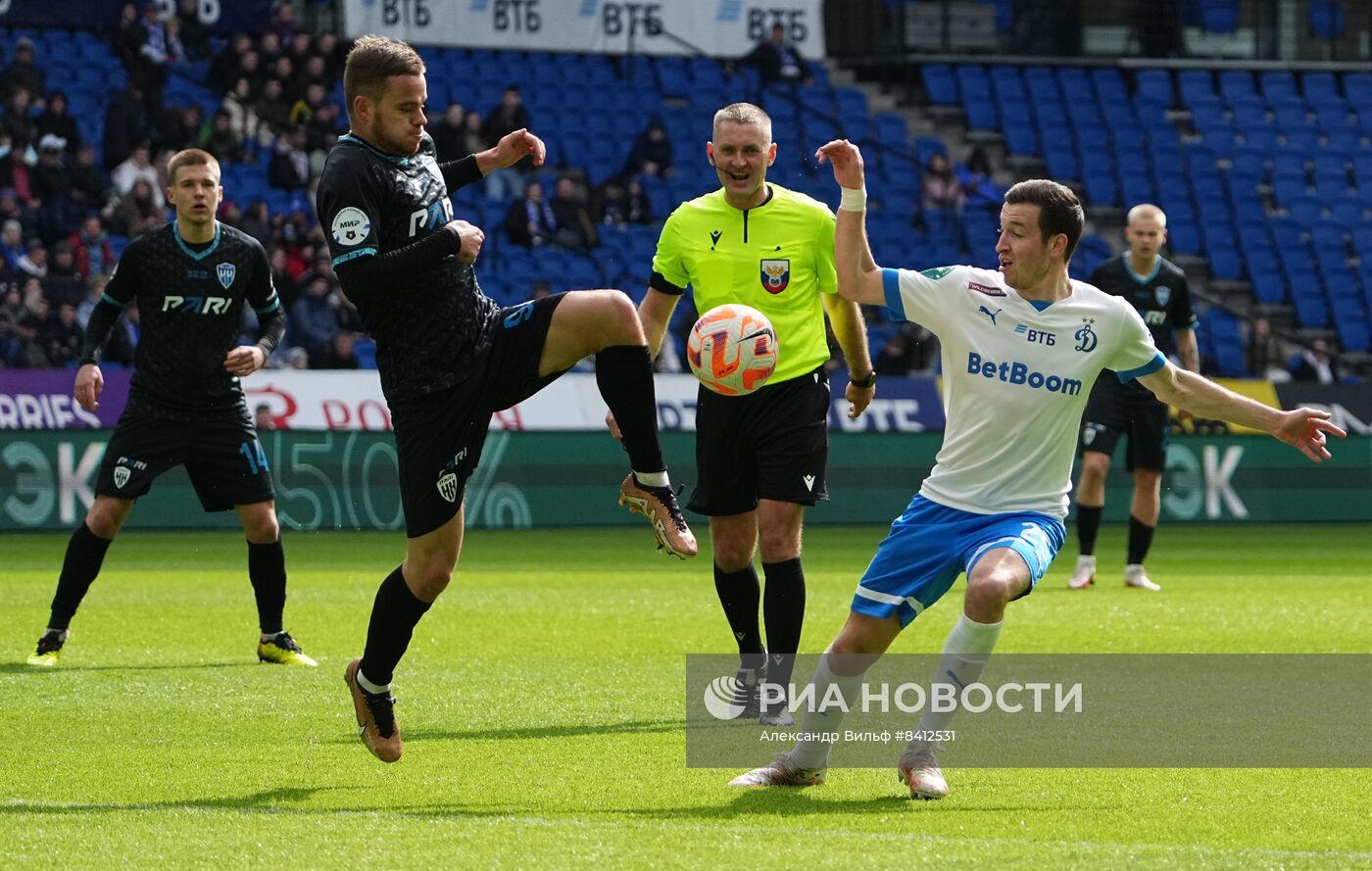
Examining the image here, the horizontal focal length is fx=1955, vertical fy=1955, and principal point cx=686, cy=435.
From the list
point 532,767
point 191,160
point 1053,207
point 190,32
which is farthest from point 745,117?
point 190,32

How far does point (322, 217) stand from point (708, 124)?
2145 cm

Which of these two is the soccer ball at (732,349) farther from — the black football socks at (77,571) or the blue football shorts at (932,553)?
the black football socks at (77,571)

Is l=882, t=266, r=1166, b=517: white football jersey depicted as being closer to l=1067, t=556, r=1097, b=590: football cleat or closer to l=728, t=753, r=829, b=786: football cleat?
l=728, t=753, r=829, b=786: football cleat

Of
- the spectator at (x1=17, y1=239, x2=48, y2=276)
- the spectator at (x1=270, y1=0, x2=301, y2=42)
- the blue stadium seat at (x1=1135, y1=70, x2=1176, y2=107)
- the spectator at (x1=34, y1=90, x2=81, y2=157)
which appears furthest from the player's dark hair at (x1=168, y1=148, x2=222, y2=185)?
the blue stadium seat at (x1=1135, y1=70, x2=1176, y2=107)

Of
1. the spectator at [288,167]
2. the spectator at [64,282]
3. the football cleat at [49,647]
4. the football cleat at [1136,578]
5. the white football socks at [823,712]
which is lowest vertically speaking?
the football cleat at [1136,578]

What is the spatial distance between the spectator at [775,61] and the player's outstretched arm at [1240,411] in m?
22.4

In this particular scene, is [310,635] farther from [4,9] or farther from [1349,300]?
[1349,300]

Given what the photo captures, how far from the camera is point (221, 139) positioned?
23.2 m

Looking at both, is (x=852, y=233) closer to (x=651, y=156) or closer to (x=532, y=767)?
(x=532, y=767)

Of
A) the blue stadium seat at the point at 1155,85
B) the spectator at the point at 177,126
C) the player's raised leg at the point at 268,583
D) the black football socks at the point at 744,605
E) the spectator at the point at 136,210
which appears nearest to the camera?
the black football socks at the point at 744,605

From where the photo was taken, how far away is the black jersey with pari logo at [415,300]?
613 cm

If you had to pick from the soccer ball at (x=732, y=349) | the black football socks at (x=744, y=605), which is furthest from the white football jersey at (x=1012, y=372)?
the black football socks at (x=744, y=605)

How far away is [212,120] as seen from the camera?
76.1 feet

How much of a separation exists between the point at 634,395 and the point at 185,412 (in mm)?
3675
